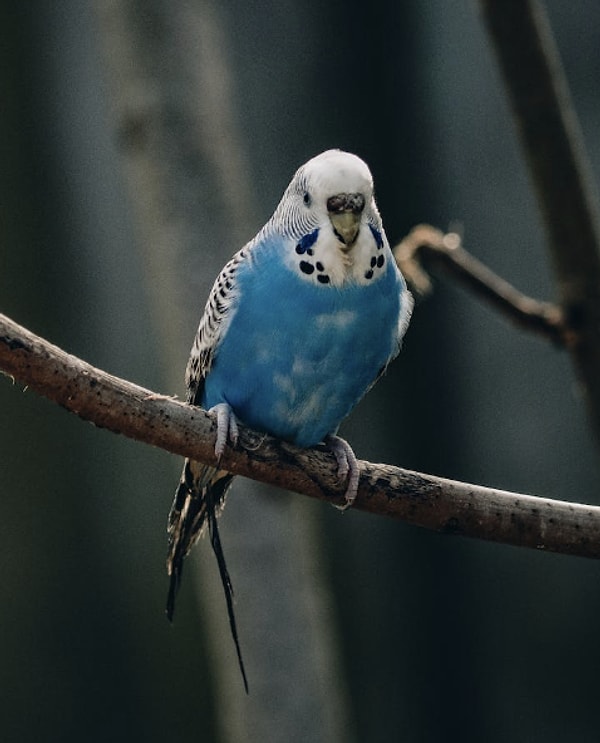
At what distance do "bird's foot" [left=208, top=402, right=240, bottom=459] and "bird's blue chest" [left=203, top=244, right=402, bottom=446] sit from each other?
68mm

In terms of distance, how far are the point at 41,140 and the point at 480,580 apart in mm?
3141

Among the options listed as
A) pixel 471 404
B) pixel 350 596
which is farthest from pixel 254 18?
pixel 350 596

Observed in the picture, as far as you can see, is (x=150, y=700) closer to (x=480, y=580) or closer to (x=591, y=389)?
(x=480, y=580)

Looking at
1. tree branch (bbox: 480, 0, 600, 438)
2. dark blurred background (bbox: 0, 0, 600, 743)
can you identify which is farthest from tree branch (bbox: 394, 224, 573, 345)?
dark blurred background (bbox: 0, 0, 600, 743)

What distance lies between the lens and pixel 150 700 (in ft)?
18.2

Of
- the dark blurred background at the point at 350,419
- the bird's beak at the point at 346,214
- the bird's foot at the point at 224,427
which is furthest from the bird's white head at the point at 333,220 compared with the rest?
the dark blurred background at the point at 350,419

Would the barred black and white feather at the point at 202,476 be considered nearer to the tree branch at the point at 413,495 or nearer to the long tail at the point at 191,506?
the long tail at the point at 191,506

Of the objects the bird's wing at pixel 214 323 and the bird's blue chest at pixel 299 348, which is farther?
the bird's wing at pixel 214 323

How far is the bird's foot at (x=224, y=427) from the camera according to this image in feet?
6.46

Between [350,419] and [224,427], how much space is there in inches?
140

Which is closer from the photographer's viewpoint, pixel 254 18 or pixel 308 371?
pixel 308 371

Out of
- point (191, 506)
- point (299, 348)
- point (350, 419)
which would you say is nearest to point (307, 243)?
point (299, 348)

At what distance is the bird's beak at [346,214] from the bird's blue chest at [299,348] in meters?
0.15

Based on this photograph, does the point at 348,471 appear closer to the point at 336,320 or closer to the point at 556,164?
the point at 336,320
